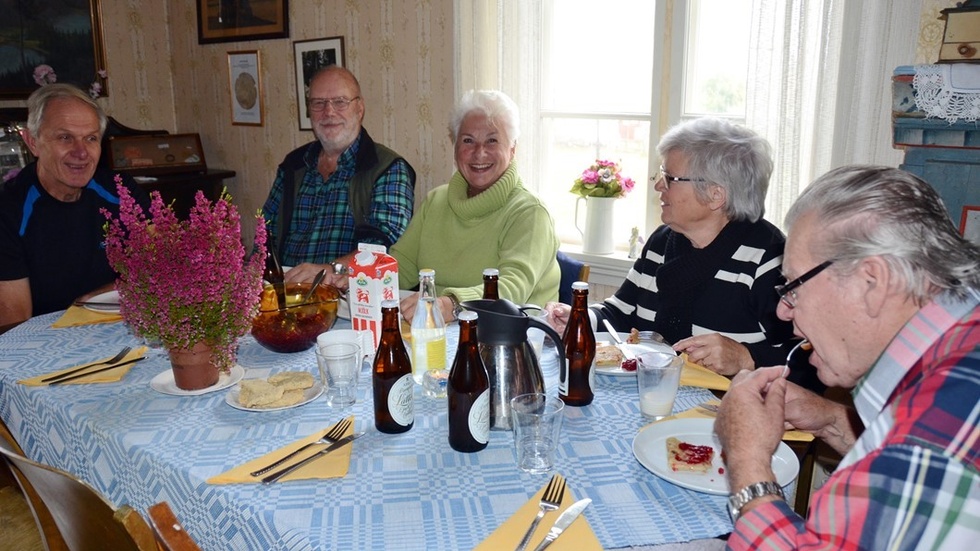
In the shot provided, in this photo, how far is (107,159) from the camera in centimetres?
414

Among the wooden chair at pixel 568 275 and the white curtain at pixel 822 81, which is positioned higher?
the white curtain at pixel 822 81

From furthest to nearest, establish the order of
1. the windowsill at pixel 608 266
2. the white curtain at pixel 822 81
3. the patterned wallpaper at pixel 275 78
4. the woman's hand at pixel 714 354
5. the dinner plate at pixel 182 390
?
the patterned wallpaper at pixel 275 78
the windowsill at pixel 608 266
the white curtain at pixel 822 81
the woman's hand at pixel 714 354
the dinner plate at pixel 182 390

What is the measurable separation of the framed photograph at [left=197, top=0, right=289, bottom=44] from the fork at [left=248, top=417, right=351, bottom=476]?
338 cm

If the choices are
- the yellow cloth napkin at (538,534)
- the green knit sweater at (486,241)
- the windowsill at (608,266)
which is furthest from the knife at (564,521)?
the windowsill at (608,266)

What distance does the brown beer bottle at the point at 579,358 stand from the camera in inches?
55.4

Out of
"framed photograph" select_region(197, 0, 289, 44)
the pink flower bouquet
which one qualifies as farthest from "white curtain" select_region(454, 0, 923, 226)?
"framed photograph" select_region(197, 0, 289, 44)

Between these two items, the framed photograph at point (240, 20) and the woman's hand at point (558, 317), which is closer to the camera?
the woman's hand at point (558, 317)

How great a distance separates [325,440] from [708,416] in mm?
709

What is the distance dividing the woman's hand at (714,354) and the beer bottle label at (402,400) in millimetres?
667

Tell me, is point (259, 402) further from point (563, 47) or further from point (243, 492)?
point (563, 47)

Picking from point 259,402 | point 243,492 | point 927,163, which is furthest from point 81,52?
point 927,163

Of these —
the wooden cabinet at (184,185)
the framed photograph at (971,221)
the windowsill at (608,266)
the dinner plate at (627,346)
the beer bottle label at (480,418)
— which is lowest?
the windowsill at (608,266)

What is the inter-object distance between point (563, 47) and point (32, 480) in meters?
2.87

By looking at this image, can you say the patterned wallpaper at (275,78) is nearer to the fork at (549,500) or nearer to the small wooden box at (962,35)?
the small wooden box at (962,35)
